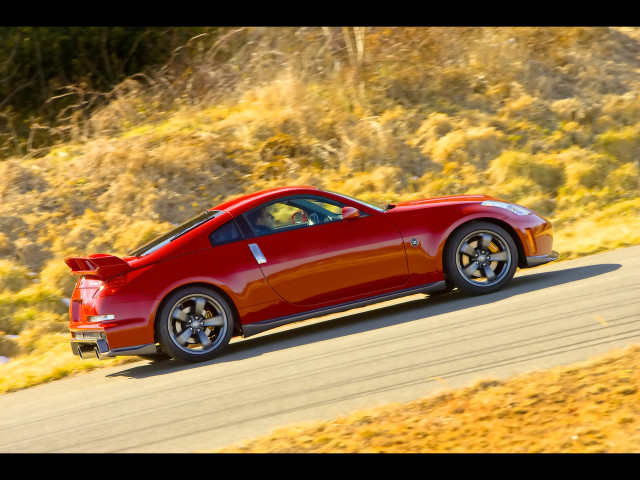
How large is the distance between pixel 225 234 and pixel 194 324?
89 cm

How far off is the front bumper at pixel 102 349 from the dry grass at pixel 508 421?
2.68 meters

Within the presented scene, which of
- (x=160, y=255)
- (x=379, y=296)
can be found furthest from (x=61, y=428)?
(x=379, y=296)

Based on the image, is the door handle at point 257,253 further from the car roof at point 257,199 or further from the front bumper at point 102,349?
the front bumper at point 102,349

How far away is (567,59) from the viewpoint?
1716 cm

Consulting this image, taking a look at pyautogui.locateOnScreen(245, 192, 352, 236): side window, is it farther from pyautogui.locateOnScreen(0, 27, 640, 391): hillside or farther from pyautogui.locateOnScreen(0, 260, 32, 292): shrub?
pyautogui.locateOnScreen(0, 260, 32, 292): shrub

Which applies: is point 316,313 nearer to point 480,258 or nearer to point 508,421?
Answer: point 480,258

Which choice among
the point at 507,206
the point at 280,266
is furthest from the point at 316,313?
the point at 507,206

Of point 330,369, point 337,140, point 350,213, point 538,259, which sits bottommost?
point 330,369

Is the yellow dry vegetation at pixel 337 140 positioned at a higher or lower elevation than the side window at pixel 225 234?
higher

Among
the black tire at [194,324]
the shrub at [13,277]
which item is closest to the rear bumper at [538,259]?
the black tire at [194,324]

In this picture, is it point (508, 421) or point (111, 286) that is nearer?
point (508, 421)

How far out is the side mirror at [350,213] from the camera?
802cm

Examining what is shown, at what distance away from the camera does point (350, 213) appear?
802 centimetres
